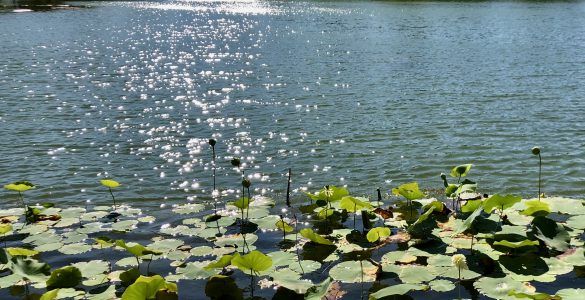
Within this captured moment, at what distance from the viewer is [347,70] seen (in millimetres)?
20734

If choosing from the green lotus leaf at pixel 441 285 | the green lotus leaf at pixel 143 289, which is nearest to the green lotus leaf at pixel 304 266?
the green lotus leaf at pixel 441 285

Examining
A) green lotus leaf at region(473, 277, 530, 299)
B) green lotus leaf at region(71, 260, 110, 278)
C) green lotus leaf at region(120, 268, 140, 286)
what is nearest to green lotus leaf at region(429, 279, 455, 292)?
green lotus leaf at region(473, 277, 530, 299)

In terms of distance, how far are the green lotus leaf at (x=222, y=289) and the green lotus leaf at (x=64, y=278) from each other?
1.13 metres

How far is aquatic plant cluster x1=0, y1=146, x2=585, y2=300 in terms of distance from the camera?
510cm

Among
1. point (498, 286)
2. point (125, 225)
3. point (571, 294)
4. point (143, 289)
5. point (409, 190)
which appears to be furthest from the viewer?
point (125, 225)

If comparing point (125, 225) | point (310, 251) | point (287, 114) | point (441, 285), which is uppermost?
point (441, 285)

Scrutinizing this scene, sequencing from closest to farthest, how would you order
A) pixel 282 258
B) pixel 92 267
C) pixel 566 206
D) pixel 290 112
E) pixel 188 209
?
pixel 92 267 < pixel 282 258 < pixel 566 206 < pixel 188 209 < pixel 290 112

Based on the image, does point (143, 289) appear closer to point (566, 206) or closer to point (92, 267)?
point (92, 267)

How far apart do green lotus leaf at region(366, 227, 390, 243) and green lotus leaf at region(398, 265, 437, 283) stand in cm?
52

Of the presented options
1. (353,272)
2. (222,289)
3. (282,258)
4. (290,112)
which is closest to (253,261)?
(222,289)

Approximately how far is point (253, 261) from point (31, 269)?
73.4 inches

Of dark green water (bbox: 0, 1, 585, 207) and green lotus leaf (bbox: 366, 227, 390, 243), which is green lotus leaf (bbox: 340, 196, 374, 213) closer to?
green lotus leaf (bbox: 366, 227, 390, 243)

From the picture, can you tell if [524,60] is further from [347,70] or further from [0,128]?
[0,128]

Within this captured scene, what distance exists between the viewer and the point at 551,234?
5.72 metres
